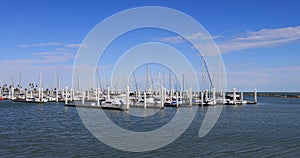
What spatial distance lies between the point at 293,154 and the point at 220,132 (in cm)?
1007

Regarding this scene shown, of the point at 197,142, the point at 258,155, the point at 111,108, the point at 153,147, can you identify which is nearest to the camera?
the point at 258,155

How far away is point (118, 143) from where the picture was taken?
2452cm

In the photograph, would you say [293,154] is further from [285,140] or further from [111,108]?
[111,108]

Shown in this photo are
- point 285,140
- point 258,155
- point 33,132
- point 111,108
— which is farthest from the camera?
point 111,108

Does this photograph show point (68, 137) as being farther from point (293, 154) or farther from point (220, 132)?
point (293, 154)

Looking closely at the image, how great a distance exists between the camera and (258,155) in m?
20.9

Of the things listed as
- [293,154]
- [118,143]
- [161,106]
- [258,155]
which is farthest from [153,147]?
[161,106]

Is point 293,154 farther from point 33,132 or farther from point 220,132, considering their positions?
point 33,132

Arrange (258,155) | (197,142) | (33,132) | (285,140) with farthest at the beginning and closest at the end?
(33,132) → (285,140) → (197,142) → (258,155)

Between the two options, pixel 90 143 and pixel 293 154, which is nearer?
pixel 293 154

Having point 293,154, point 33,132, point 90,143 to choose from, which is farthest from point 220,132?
point 33,132

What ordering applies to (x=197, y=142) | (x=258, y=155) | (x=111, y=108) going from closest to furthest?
(x=258, y=155)
(x=197, y=142)
(x=111, y=108)

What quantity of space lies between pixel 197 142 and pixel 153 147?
4095 mm

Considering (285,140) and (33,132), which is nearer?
(285,140)
